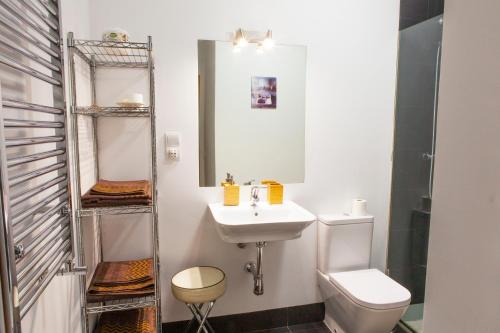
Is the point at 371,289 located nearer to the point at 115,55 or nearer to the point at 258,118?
the point at 258,118

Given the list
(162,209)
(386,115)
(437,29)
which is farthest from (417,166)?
(162,209)

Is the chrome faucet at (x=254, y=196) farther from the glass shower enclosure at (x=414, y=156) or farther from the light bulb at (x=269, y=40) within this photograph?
the glass shower enclosure at (x=414, y=156)

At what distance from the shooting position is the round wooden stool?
6.05 feet

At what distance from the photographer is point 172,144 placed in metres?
2.06

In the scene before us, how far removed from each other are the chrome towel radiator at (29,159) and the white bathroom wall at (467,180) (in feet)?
2.91

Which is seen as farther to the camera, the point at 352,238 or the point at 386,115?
the point at 386,115

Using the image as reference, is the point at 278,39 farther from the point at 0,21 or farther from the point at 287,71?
the point at 0,21

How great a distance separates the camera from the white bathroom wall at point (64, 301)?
3.61 ft

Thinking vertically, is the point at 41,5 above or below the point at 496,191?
above

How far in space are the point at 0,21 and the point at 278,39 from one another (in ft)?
5.56

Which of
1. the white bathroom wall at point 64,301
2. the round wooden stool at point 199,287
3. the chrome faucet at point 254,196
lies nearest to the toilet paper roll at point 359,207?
the chrome faucet at point 254,196

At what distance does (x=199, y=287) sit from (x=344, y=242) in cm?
104

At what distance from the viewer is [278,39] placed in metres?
2.19

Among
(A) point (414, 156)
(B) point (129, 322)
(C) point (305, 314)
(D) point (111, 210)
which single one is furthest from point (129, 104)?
(A) point (414, 156)
